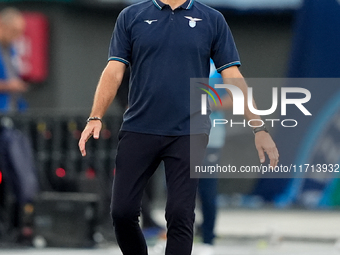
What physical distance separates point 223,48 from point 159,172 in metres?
7.71

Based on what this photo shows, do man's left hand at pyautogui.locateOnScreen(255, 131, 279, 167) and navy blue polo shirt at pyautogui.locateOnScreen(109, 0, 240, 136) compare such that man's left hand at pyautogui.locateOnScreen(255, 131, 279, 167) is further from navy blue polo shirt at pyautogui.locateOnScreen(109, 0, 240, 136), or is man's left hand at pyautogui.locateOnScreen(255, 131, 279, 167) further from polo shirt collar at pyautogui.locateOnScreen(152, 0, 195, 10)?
polo shirt collar at pyautogui.locateOnScreen(152, 0, 195, 10)

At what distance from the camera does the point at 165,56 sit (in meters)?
4.63

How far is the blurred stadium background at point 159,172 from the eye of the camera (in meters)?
8.04

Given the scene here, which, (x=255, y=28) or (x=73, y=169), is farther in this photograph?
(x=255, y=28)

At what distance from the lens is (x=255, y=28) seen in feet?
47.8

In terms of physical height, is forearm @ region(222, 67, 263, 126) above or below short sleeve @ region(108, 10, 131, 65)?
below

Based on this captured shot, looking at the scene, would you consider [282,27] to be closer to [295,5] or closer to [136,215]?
[295,5]

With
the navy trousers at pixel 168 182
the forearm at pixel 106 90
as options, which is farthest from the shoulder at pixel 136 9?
the navy trousers at pixel 168 182

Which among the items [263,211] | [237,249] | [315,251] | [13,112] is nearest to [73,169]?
[13,112]

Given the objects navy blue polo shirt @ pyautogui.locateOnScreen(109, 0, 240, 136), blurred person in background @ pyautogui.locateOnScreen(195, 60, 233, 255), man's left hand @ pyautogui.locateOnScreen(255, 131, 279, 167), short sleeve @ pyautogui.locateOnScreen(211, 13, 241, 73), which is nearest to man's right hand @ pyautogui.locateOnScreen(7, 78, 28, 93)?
blurred person in background @ pyautogui.locateOnScreen(195, 60, 233, 255)

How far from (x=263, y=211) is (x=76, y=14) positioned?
566 centimetres

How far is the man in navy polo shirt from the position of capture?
4621 mm

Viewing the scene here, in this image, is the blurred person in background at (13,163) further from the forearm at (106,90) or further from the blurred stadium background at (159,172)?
the forearm at (106,90)

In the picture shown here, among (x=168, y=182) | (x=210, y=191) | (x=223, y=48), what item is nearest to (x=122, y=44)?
(x=223, y=48)
